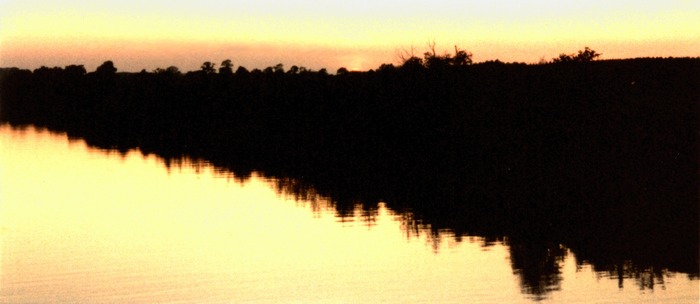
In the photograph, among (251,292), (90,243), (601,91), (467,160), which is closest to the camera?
(251,292)

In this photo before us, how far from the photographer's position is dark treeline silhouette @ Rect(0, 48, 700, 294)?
2394 cm

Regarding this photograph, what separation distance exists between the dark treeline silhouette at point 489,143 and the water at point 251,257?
0.84m

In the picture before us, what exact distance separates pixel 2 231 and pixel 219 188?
969 centimetres

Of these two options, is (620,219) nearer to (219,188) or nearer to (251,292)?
(251,292)

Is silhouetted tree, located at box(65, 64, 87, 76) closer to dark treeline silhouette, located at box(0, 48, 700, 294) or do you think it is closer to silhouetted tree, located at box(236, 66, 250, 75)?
silhouetted tree, located at box(236, 66, 250, 75)

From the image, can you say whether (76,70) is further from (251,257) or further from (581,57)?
(251,257)

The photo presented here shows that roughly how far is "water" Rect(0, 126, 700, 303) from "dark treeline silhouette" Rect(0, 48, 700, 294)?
0.84 m

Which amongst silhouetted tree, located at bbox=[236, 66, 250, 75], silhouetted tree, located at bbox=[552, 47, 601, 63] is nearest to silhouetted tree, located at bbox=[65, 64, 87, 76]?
silhouetted tree, located at bbox=[236, 66, 250, 75]

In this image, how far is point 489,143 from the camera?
50750 millimetres

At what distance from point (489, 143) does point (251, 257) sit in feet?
102

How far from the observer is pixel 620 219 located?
25000 millimetres

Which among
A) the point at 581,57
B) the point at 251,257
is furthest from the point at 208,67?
→ the point at 251,257

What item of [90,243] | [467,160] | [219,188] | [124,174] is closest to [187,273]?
[90,243]

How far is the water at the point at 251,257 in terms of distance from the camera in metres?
17.0
